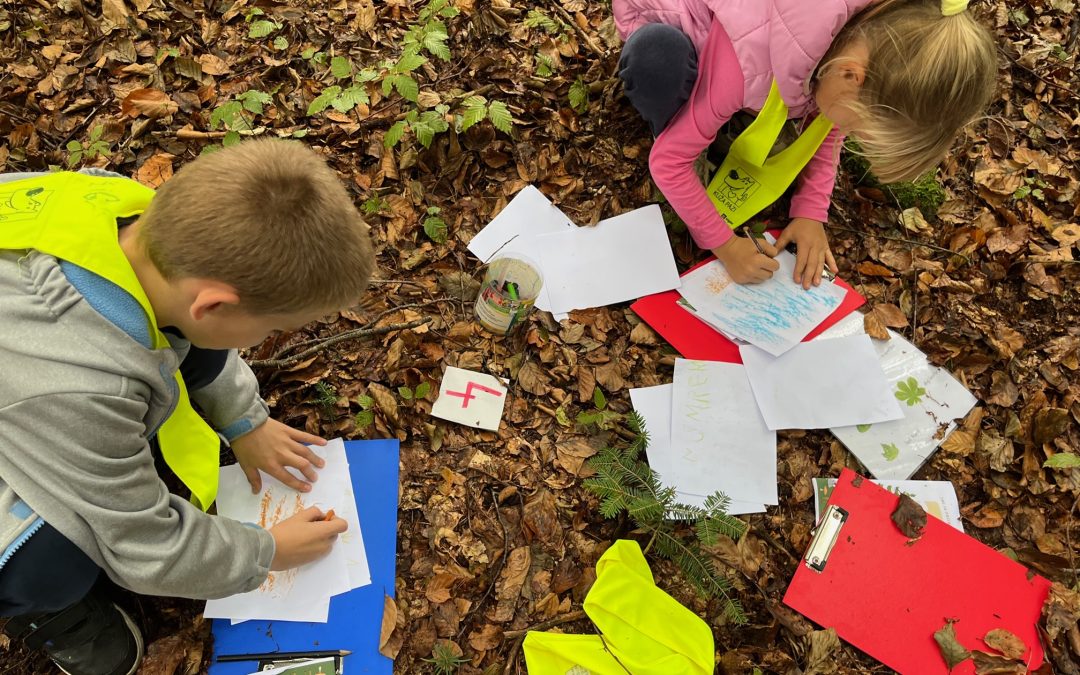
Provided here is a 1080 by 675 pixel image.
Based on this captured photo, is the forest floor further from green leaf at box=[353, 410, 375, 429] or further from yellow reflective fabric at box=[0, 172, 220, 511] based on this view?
yellow reflective fabric at box=[0, 172, 220, 511]

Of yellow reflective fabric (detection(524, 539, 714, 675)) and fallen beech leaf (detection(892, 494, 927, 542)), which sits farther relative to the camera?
fallen beech leaf (detection(892, 494, 927, 542))

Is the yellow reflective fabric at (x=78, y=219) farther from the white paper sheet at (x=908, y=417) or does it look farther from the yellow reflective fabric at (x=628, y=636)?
the white paper sheet at (x=908, y=417)

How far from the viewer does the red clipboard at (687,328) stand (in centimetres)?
245

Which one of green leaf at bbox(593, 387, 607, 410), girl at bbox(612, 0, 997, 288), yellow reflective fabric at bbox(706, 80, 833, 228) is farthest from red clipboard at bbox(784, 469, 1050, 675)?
yellow reflective fabric at bbox(706, 80, 833, 228)

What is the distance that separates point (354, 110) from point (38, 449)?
1936 mm

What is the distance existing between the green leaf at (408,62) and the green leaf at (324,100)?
269 millimetres

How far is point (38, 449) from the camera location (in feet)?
3.92

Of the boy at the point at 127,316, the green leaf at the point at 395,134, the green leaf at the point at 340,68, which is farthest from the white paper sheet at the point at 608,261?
the boy at the point at 127,316

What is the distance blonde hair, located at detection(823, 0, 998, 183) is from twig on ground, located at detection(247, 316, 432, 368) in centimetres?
160

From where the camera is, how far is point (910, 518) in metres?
2.17

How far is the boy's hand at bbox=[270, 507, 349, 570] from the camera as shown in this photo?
1.78 metres

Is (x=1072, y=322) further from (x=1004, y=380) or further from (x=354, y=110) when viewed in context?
(x=354, y=110)

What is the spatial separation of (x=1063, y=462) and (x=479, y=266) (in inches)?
89.5

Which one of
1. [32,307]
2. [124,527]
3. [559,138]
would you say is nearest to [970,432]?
[559,138]
